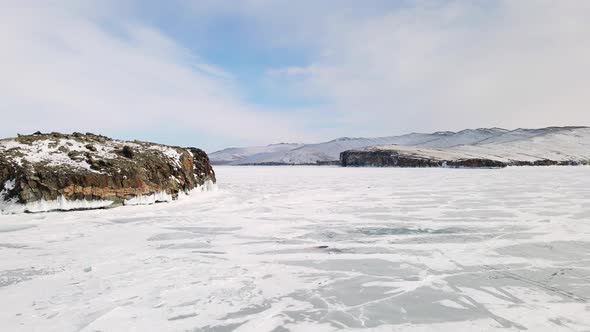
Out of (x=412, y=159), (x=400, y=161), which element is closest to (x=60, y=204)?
(x=412, y=159)

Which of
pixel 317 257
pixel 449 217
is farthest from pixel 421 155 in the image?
pixel 317 257

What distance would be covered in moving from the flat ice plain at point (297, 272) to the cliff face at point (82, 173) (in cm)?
63

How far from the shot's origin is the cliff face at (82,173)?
295 inches

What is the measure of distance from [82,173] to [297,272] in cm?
649

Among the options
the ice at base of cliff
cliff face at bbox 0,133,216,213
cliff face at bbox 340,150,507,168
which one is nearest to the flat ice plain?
the ice at base of cliff

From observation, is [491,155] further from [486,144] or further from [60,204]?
[60,204]

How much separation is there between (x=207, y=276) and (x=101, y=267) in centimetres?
121

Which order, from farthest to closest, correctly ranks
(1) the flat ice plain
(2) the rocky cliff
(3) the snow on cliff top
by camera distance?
(2) the rocky cliff → (3) the snow on cliff top → (1) the flat ice plain

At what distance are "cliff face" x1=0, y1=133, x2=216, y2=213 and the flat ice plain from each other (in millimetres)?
634

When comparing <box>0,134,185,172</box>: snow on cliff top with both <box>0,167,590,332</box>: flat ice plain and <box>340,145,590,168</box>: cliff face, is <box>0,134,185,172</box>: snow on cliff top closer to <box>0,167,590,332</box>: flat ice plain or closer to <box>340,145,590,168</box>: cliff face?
<box>0,167,590,332</box>: flat ice plain

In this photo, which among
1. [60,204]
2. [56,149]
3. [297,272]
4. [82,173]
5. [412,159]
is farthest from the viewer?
[412,159]

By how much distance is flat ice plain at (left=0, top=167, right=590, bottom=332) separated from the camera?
266 centimetres

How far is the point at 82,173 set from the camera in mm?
8148

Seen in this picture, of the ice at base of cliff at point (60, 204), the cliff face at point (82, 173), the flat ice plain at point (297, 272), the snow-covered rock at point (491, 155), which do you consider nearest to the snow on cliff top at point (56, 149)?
the cliff face at point (82, 173)
